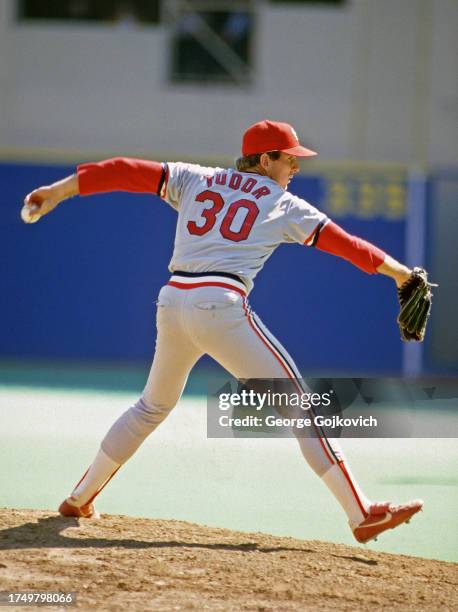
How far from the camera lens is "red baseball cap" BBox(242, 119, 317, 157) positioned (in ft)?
16.6

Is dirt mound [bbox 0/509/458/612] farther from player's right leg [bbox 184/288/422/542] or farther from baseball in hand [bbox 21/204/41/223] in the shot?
baseball in hand [bbox 21/204/41/223]

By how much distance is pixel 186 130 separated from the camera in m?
17.6

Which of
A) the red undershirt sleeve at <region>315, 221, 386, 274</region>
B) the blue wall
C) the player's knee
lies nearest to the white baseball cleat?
the player's knee

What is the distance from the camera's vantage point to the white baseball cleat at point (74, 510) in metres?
5.20

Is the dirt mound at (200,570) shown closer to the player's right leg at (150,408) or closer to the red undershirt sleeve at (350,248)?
the player's right leg at (150,408)

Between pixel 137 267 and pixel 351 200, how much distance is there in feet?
9.74

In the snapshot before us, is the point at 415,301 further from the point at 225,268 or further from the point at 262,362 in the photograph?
the point at 225,268

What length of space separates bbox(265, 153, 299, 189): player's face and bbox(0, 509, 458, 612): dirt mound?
→ 176cm

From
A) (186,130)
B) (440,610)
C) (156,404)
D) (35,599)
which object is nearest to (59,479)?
(156,404)

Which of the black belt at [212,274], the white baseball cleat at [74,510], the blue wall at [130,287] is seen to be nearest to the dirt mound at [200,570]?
the white baseball cleat at [74,510]

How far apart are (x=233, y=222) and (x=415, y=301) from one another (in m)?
0.94

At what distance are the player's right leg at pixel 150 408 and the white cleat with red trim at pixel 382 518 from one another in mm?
1079

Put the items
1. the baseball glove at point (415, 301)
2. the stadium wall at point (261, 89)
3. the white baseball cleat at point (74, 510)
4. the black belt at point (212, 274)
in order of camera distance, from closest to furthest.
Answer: the black belt at point (212, 274) → the baseball glove at point (415, 301) → the white baseball cleat at point (74, 510) → the stadium wall at point (261, 89)

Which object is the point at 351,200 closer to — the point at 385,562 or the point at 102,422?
the point at 102,422
